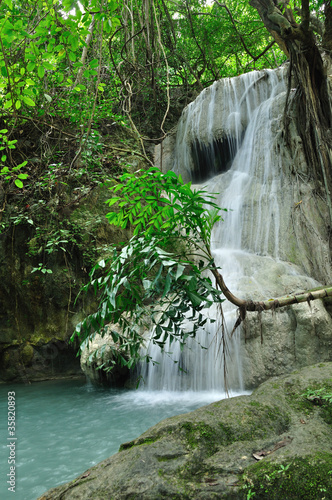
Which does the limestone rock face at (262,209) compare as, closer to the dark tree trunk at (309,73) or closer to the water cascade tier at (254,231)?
the water cascade tier at (254,231)

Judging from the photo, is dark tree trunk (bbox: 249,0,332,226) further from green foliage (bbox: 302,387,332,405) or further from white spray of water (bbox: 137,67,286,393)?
green foliage (bbox: 302,387,332,405)

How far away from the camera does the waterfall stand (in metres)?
4.69

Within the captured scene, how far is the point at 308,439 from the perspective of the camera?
170 cm

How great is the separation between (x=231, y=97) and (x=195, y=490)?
367 inches

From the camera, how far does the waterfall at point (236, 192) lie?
15.4ft

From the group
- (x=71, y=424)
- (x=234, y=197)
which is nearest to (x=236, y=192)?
(x=234, y=197)

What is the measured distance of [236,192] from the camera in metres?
7.53

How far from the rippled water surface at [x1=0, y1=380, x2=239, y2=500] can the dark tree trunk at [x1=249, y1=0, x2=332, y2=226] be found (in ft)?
11.6

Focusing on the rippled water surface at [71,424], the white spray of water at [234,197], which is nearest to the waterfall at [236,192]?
the white spray of water at [234,197]

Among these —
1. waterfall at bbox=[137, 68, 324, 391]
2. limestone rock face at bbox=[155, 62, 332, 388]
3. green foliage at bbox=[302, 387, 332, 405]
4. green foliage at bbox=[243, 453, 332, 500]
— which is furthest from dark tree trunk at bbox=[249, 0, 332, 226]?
green foliage at bbox=[243, 453, 332, 500]

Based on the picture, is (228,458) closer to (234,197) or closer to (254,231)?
(254,231)

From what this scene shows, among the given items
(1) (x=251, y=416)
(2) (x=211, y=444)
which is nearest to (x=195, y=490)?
(2) (x=211, y=444)

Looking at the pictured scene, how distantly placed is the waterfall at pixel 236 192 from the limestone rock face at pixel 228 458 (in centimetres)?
115

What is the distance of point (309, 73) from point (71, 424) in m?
6.03
